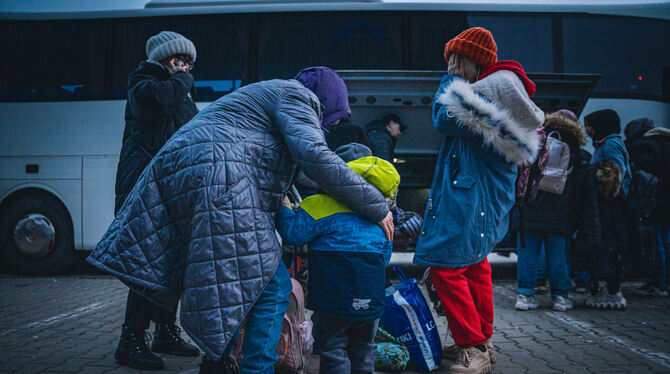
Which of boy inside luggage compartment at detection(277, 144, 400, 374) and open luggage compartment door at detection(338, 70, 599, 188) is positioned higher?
open luggage compartment door at detection(338, 70, 599, 188)

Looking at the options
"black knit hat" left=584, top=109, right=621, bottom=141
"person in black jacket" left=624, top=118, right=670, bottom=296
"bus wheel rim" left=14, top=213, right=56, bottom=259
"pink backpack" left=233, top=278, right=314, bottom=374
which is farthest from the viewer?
"bus wheel rim" left=14, top=213, right=56, bottom=259

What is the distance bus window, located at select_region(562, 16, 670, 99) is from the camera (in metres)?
6.97

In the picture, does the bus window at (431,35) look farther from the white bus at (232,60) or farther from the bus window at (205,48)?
the bus window at (205,48)

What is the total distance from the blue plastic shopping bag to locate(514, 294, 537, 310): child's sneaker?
210 cm

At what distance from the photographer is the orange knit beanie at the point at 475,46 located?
2.91 metres

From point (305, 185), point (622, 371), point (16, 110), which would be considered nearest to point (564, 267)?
point (622, 371)

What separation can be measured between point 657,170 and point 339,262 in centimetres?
528

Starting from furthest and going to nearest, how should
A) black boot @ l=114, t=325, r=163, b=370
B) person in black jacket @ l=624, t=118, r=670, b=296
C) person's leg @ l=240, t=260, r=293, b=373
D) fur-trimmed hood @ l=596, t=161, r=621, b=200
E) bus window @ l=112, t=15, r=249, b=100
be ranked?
bus window @ l=112, t=15, r=249, b=100 → person in black jacket @ l=624, t=118, r=670, b=296 → fur-trimmed hood @ l=596, t=161, r=621, b=200 → black boot @ l=114, t=325, r=163, b=370 → person's leg @ l=240, t=260, r=293, b=373

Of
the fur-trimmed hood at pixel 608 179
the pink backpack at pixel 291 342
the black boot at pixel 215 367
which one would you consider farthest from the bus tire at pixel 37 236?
the fur-trimmed hood at pixel 608 179

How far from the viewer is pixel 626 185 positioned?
5.55m

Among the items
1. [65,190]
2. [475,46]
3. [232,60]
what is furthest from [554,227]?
[65,190]

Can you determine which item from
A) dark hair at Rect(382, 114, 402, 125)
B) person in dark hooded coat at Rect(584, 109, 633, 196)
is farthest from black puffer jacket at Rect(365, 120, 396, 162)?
person in dark hooded coat at Rect(584, 109, 633, 196)

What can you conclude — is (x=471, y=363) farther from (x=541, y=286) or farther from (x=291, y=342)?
(x=541, y=286)

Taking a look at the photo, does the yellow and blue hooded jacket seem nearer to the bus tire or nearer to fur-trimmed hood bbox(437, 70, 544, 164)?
fur-trimmed hood bbox(437, 70, 544, 164)
